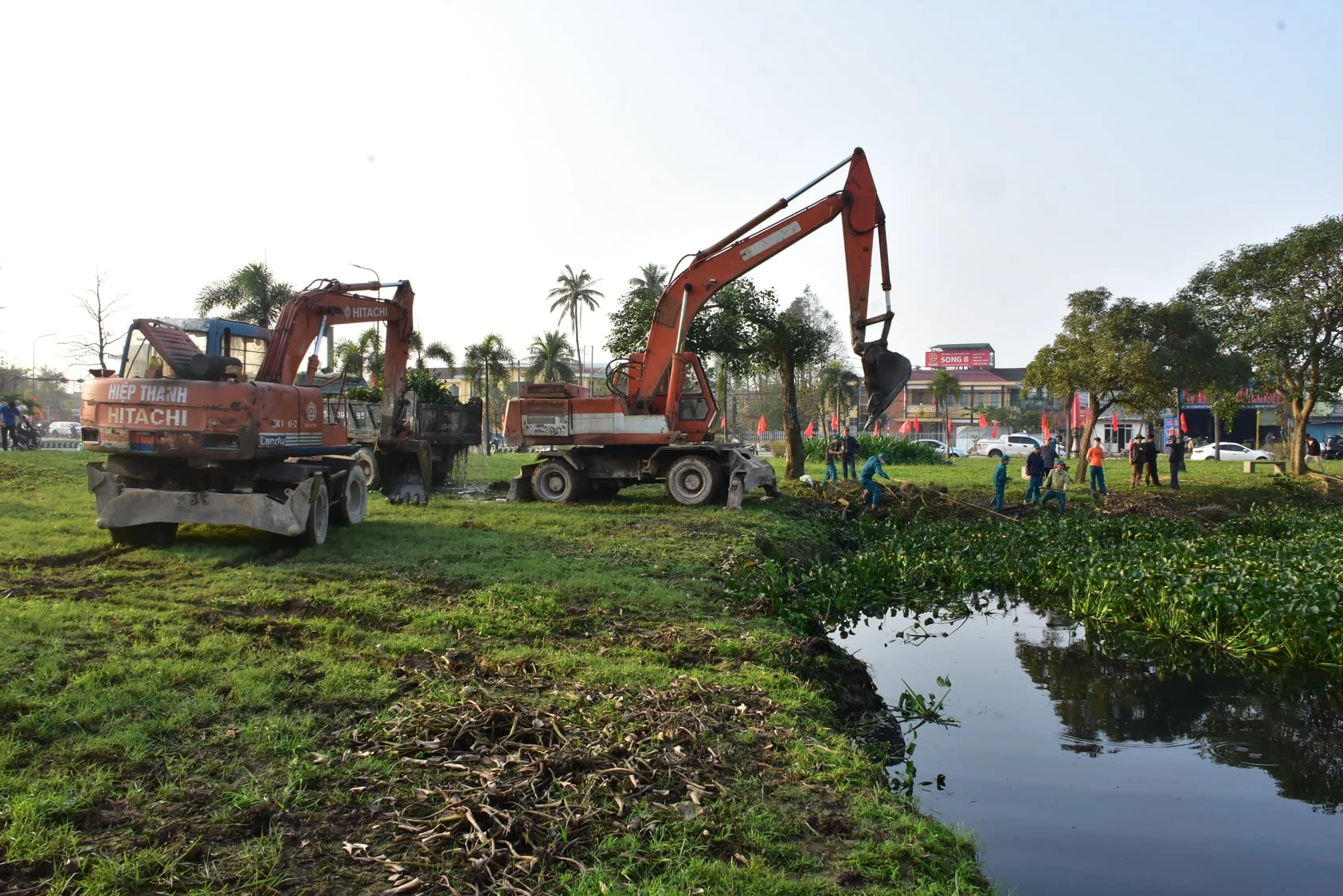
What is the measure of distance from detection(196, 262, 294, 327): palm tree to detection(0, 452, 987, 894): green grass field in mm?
25444

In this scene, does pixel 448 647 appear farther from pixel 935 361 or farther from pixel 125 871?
pixel 935 361

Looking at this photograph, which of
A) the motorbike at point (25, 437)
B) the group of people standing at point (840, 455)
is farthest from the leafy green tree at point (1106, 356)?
the motorbike at point (25, 437)

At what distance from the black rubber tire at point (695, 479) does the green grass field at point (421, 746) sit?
7533 mm

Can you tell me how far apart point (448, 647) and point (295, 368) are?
748 centimetres

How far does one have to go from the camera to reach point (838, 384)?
200ft

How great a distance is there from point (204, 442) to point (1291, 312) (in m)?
26.3

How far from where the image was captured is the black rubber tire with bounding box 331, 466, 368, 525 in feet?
42.0

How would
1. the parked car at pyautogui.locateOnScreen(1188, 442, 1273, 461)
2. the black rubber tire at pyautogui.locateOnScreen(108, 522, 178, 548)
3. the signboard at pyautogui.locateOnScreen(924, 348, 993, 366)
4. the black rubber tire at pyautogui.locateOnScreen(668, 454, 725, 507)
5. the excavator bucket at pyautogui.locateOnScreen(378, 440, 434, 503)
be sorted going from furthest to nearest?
1. the signboard at pyautogui.locateOnScreen(924, 348, 993, 366)
2. the parked car at pyautogui.locateOnScreen(1188, 442, 1273, 461)
3. the black rubber tire at pyautogui.locateOnScreen(668, 454, 725, 507)
4. the excavator bucket at pyautogui.locateOnScreen(378, 440, 434, 503)
5. the black rubber tire at pyautogui.locateOnScreen(108, 522, 178, 548)

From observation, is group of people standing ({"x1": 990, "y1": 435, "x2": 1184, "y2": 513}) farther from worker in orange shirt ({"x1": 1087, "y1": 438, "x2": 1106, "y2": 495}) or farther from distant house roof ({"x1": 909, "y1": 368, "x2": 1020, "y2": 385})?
distant house roof ({"x1": 909, "y1": 368, "x2": 1020, "y2": 385})

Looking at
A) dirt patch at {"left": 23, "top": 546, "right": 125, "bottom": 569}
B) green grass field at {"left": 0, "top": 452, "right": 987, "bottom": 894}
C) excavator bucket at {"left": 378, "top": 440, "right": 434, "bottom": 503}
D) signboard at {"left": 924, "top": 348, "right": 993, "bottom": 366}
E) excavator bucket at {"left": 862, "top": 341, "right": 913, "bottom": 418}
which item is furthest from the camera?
signboard at {"left": 924, "top": 348, "right": 993, "bottom": 366}

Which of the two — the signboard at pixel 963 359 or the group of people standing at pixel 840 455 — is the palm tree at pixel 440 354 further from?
the signboard at pixel 963 359

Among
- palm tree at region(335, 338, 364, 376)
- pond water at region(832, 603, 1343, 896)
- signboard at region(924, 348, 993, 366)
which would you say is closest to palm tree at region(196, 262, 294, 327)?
palm tree at region(335, 338, 364, 376)

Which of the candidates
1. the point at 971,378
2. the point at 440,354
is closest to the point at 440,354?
the point at 440,354

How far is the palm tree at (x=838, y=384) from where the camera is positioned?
5942 cm
